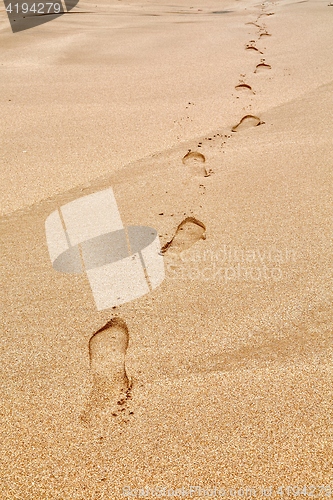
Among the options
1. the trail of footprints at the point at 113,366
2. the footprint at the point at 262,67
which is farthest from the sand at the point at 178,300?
the footprint at the point at 262,67

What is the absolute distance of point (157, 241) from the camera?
1.56m

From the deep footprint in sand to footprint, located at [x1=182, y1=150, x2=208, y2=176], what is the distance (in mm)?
1013

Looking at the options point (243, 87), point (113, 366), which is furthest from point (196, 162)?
point (113, 366)

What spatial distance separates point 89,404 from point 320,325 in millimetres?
739

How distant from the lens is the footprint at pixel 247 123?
2346mm

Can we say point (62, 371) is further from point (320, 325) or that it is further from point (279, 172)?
point (279, 172)

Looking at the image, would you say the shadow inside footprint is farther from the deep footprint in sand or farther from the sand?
the deep footprint in sand

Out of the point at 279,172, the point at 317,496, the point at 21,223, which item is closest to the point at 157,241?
the point at 21,223

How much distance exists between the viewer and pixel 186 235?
160 centimetres

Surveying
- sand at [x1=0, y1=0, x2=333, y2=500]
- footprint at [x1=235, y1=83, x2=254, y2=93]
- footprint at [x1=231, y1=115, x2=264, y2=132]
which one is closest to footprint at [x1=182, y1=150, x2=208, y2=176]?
sand at [x1=0, y1=0, x2=333, y2=500]

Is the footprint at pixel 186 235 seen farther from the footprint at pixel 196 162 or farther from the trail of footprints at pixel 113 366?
the footprint at pixel 196 162

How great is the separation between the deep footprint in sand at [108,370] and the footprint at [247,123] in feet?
5.18

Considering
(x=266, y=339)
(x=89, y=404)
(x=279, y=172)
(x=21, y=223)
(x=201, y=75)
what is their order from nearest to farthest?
(x=89, y=404), (x=266, y=339), (x=21, y=223), (x=279, y=172), (x=201, y=75)

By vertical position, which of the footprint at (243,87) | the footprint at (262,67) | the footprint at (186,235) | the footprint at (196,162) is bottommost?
the footprint at (186,235)
